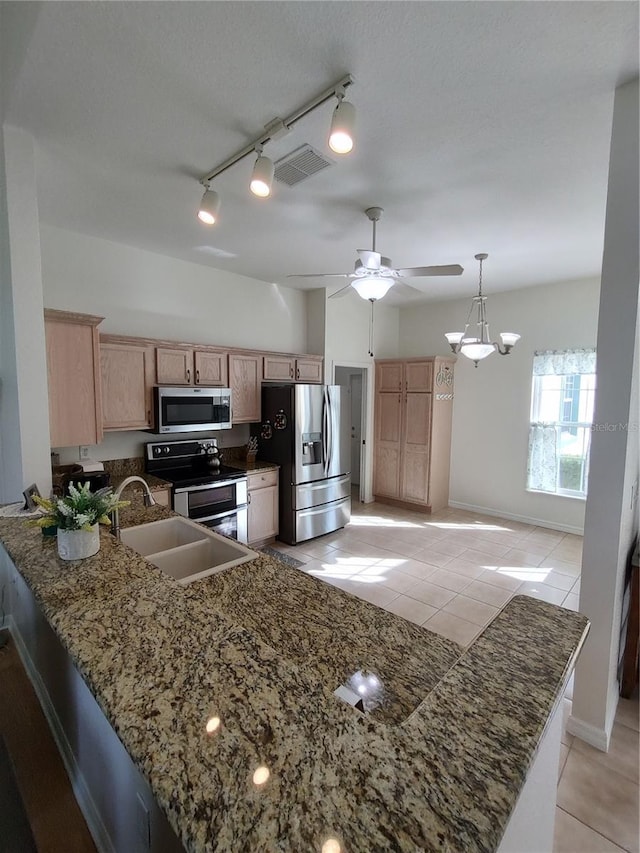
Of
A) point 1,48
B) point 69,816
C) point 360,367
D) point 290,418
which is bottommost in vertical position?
point 69,816

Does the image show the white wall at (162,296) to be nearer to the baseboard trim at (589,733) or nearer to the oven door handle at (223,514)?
the oven door handle at (223,514)

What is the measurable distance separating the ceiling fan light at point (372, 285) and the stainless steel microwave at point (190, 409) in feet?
6.14

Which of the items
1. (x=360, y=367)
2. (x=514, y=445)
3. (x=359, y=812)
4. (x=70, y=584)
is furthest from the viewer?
(x=360, y=367)

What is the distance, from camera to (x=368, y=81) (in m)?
1.64

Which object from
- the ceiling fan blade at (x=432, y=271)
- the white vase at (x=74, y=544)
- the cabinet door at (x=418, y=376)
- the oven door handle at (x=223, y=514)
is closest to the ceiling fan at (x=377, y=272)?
the ceiling fan blade at (x=432, y=271)

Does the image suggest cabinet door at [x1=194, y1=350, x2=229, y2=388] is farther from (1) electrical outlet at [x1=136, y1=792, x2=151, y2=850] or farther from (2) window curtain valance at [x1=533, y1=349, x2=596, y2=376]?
(2) window curtain valance at [x1=533, y1=349, x2=596, y2=376]

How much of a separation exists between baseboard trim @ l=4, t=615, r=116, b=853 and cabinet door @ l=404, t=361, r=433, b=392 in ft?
15.7

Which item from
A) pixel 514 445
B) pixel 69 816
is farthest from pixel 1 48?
pixel 514 445

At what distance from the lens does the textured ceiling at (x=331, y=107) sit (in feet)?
4.53

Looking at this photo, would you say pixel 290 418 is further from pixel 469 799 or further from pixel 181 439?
pixel 469 799

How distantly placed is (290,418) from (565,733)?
3162 mm

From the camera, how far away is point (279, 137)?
6.50ft

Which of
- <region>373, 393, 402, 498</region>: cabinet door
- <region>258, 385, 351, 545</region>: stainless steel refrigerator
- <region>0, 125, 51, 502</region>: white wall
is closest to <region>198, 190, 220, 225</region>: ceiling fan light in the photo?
<region>0, 125, 51, 502</region>: white wall

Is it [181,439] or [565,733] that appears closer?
[565,733]
